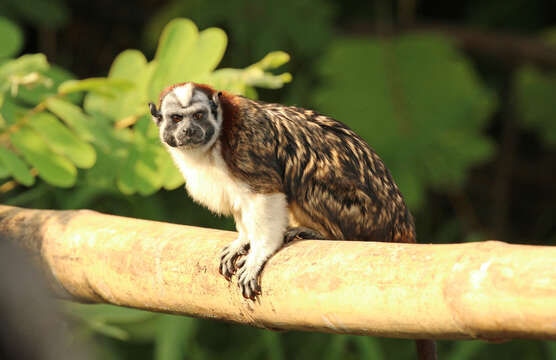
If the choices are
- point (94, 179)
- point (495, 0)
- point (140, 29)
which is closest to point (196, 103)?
point (94, 179)

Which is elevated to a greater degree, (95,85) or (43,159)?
(95,85)

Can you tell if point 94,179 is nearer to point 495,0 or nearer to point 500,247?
point 500,247

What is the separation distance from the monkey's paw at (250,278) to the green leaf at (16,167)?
48cm

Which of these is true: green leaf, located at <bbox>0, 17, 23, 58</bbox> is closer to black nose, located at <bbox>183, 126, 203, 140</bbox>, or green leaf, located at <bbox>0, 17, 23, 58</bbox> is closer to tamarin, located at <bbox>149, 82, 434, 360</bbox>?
tamarin, located at <bbox>149, 82, 434, 360</bbox>

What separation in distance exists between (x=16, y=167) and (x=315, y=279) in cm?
68

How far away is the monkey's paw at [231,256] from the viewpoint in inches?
52.9

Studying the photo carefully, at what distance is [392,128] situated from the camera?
2820 millimetres

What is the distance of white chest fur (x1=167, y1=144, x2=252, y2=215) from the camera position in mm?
1449

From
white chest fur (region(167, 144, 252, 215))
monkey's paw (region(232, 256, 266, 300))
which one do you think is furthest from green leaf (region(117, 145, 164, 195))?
monkey's paw (region(232, 256, 266, 300))

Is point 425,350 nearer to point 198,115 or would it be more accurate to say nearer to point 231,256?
point 231,256

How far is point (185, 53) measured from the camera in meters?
1.66

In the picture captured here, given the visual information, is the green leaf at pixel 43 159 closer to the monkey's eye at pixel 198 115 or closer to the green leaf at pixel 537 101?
the monkey's eye at pixel 198 115

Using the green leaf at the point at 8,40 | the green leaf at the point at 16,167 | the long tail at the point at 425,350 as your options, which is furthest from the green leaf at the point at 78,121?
the long tail at the point at 425,350

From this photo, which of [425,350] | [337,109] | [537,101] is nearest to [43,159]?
[425,350]
